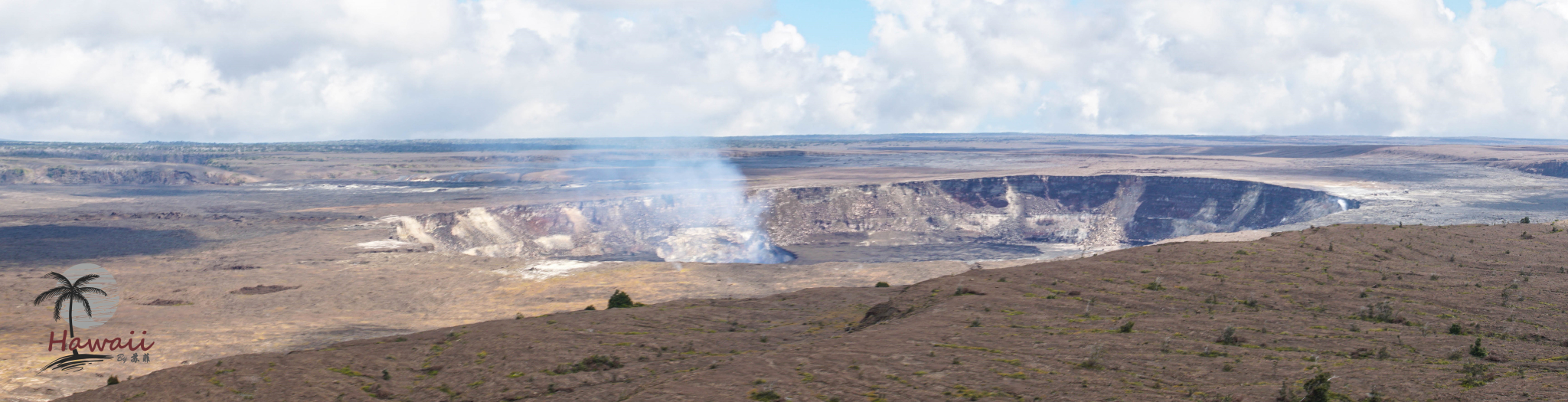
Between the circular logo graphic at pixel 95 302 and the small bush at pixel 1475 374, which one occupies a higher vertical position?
the small bush at pixel 1475 374

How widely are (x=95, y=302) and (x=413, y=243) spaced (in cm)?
2545

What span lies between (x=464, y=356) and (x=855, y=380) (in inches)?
442

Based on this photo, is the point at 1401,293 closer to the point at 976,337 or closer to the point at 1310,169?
the point at 976,337

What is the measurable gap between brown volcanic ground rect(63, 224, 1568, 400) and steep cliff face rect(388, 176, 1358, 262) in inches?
1872

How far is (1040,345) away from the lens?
67.8ft

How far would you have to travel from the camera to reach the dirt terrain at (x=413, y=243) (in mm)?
36906

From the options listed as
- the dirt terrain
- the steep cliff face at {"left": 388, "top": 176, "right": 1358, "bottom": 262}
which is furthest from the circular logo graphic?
the steep cliff face at {"left": 388, "top": 176, "right": 1358, "bottom": 262}

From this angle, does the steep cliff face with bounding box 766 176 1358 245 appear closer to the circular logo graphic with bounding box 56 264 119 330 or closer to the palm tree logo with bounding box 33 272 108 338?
the circular logo graphic with bounding box 56 264 119 330

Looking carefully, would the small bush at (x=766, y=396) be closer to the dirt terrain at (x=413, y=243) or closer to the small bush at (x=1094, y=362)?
the dirt terrain at (x=413, y=243)

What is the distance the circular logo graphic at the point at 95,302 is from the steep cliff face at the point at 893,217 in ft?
77.1

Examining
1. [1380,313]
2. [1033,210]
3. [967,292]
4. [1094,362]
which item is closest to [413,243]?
[967,292]

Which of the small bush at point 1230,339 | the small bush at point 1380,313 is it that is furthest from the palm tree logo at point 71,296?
the small bush at point 1380,313

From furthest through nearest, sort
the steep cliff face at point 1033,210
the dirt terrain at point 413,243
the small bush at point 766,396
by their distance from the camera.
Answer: the steep cliff face at point 1033,210, the dirt terrain at point 413,243, the small bush at point 766,396

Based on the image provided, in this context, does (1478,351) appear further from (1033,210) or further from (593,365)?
(1033,210)
